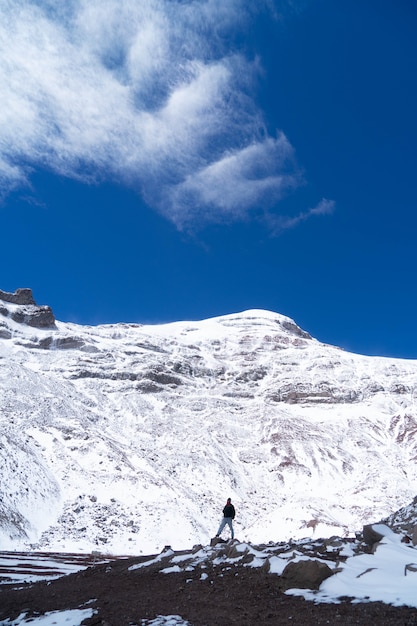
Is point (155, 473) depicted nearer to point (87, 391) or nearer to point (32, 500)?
point (32, 500)

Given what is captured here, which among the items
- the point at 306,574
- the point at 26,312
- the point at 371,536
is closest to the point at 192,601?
the point at 306,574

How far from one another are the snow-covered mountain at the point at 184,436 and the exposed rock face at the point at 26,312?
0.55 metres

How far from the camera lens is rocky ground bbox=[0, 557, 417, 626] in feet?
27.0

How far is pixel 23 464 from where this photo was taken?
46.9m

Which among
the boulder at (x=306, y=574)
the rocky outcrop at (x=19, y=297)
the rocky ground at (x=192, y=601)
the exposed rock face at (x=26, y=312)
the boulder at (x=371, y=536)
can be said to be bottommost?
the rocky ground at (x=192, y=601)

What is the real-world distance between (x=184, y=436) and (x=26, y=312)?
226 ft

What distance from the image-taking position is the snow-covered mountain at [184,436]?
44406 millimetres

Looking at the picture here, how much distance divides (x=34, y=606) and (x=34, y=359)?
9097 cm

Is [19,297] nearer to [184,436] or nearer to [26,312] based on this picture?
[26,312]

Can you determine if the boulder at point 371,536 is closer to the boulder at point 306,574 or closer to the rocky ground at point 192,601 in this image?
the boulder at point 306,574

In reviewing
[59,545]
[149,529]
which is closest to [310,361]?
[149,529]

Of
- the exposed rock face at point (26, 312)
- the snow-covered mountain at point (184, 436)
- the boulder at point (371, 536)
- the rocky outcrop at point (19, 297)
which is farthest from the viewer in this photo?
the rocky outcrop at point (19, 297)

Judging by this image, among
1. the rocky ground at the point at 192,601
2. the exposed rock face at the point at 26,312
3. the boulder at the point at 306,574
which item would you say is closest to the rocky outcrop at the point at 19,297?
the exposed rock face at the point at 26,312

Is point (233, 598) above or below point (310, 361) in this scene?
below
